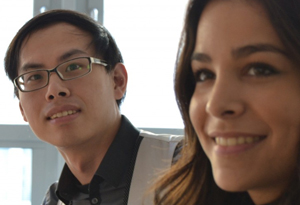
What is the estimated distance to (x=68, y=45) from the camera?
4.49ft

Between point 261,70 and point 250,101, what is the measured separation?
0.06 m

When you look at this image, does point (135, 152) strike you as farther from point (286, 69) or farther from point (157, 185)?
point (286, 69)

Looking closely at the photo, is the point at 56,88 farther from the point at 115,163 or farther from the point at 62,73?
the point at 115,163

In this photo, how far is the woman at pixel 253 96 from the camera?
704 millimetres

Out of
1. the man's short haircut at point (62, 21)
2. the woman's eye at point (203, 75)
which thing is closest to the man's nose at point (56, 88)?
the man's short haircut at point (62, 21)

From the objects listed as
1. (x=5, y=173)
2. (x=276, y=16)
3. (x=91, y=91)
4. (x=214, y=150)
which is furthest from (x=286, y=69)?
(x=5, y=173)

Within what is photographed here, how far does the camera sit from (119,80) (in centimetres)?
150

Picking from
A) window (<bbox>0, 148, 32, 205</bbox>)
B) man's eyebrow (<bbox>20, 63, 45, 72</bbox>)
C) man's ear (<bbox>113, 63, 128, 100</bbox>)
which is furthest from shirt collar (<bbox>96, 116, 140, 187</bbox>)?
window (<bbox>0, 148, 32, 205</bbox>)

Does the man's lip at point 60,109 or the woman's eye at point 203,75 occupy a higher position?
the woman's eye at point 203,75

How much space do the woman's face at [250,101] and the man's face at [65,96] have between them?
0.65 m

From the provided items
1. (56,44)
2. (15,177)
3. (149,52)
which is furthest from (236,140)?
(15,177)

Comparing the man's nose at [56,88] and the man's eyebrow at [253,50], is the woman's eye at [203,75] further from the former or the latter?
the man's nose at [56,88]

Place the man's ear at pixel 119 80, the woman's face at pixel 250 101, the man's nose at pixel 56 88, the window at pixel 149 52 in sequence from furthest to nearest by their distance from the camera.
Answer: the window at pixel 149 52 → the man's ear at pixel 119 80 → the man's nose at pixel 56 88 → the woman's face at pixel 250 101

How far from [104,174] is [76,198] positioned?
0.52ft
